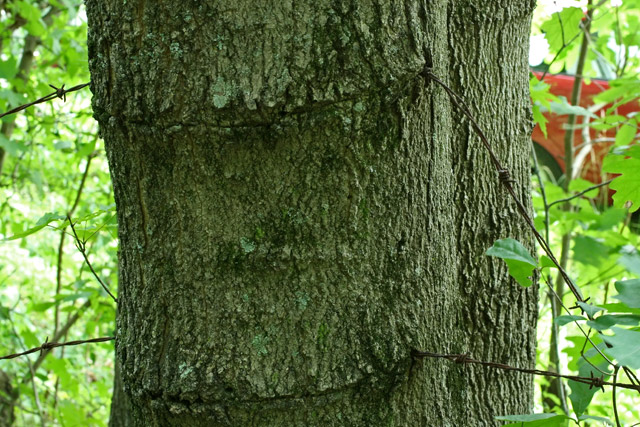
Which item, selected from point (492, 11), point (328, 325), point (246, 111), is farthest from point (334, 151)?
point (492, 11)

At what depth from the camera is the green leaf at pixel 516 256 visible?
86cm

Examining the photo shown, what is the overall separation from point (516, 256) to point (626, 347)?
195 millimetres

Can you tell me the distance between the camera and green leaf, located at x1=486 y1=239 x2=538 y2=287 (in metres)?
0.86

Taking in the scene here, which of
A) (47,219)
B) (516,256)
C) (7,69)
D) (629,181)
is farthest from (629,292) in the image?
(7,69)

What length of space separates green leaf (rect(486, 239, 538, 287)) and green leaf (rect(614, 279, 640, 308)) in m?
Answer: 0.12

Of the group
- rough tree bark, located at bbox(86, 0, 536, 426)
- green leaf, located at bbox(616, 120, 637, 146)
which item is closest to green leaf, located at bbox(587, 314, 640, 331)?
rough tree bark, located at bbox(86, 0, 536, 426)

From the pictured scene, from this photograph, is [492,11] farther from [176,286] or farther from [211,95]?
[176,286]

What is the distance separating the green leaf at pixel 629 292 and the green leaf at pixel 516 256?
0.38 feet

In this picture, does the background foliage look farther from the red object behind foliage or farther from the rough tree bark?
the red object behind foliage

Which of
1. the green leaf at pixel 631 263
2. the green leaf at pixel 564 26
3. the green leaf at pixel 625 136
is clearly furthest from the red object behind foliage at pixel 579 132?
the green leaf at pixel 631 263

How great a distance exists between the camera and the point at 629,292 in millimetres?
820

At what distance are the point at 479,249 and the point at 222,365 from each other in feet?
1.91

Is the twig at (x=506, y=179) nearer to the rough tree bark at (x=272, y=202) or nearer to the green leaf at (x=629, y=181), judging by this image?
the rough tree bark at (x=272, y=202)

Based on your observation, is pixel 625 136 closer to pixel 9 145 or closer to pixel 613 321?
pixel 613 321
